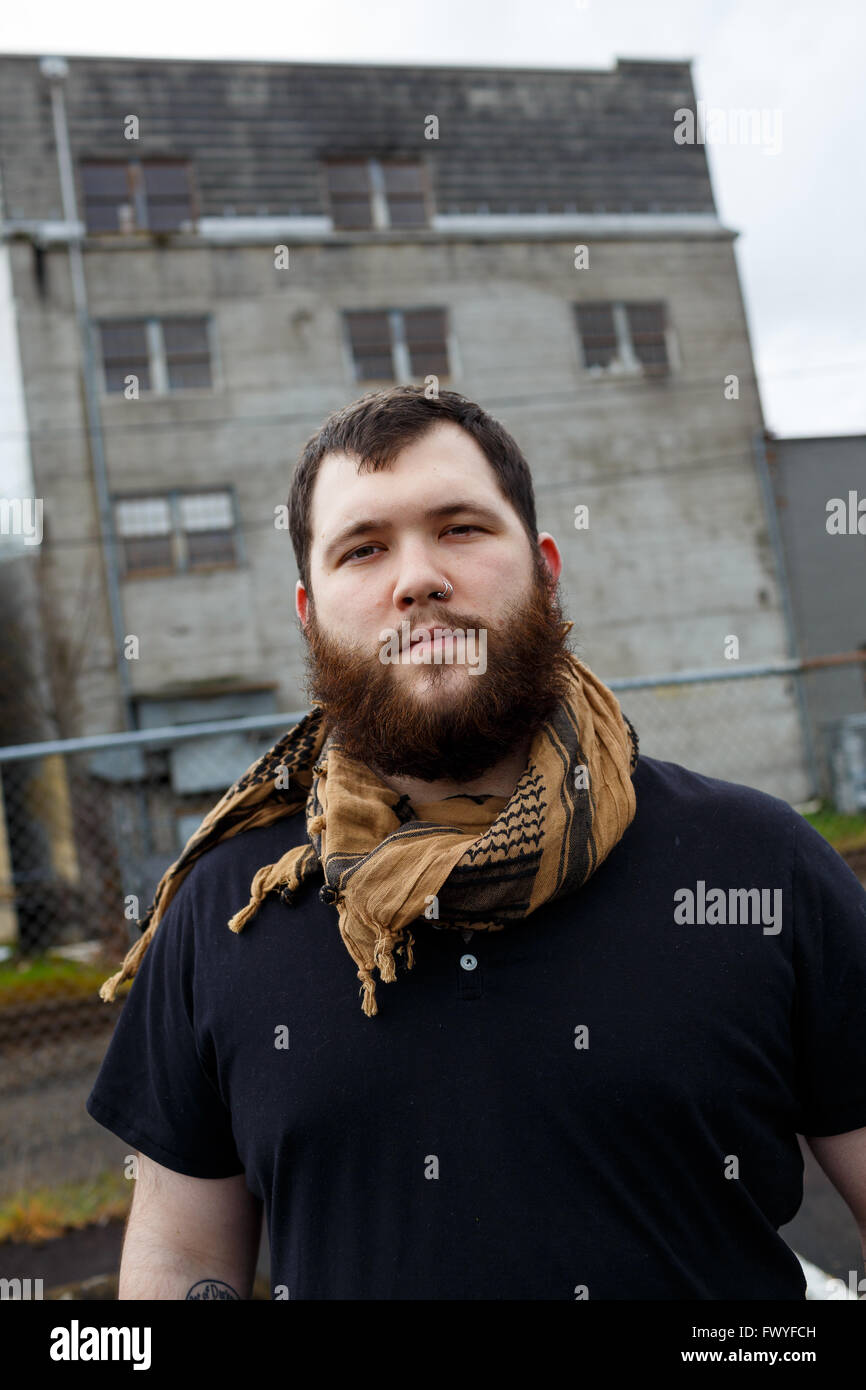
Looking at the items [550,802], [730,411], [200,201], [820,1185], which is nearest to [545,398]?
[730,411]

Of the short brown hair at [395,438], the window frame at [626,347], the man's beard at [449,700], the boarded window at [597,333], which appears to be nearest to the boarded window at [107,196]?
the window frame at [626,347]

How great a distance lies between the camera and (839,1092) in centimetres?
160

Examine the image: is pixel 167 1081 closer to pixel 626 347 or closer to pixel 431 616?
pixel 431 616

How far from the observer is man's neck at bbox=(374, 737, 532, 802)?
1855 millimetres

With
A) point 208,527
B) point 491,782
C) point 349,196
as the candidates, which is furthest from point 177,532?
point 491,782

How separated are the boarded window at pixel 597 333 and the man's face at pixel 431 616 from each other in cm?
1628

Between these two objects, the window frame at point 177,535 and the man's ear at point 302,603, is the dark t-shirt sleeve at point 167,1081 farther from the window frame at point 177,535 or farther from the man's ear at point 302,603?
the window frame at point 177,535

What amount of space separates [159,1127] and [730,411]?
1761 cm

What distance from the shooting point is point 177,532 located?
15141 mm

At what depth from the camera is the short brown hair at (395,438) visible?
183 centimetres

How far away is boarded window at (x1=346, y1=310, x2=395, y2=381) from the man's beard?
15136 mm

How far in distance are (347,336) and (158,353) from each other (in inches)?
121

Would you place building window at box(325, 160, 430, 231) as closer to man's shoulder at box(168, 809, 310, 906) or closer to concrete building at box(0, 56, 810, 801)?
concrete building at box(0, 56, 810, 801)
